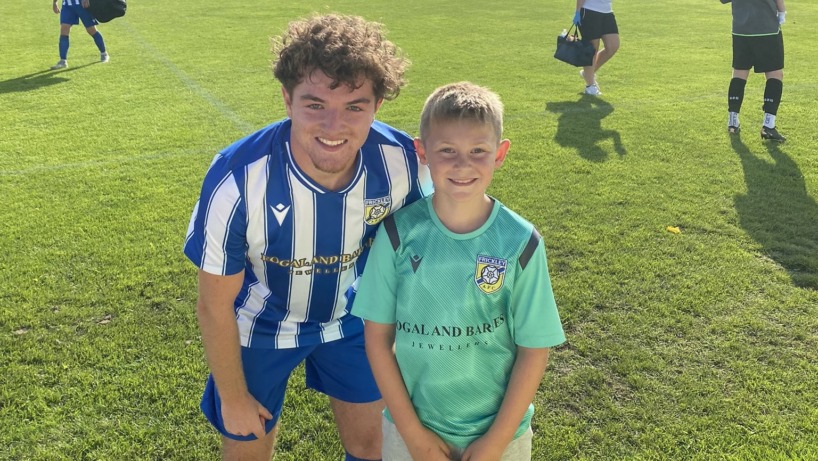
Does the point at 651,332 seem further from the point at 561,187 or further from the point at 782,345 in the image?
the point at 561,187

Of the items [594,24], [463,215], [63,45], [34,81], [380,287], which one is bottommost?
[34,81]

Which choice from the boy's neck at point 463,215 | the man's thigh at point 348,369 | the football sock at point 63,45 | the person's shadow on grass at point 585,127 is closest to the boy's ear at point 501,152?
the boy's neck at point 463,215

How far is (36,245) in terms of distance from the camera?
4.74 m

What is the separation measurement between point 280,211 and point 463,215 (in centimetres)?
64

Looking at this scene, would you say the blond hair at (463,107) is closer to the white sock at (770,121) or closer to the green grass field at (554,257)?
the green grass field at (554,257)

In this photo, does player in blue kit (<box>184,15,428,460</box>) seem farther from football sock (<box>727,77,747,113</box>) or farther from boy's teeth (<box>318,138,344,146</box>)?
football sock (<box>727,77,747,113</box>)

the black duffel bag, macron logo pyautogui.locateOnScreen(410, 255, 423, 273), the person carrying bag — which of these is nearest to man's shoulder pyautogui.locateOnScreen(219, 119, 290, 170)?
macron logo pyautogui.locateOnScreen(410, 255, 423, 273)

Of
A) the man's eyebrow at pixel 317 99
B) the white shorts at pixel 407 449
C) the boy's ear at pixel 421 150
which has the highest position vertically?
the man's eyebrow at pixel 317 99

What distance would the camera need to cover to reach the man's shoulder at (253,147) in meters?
2.15

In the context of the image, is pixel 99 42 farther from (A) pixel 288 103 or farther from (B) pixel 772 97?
(A) pixel 288 103

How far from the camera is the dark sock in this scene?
703cm

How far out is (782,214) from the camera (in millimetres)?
5195

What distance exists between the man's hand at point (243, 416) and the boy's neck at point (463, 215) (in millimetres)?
984

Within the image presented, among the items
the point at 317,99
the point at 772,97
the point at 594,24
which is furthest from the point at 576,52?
the point at 317,99
